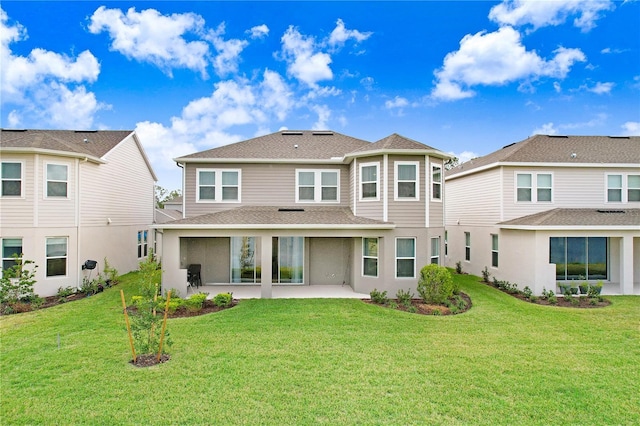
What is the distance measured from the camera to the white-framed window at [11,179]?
11.3m

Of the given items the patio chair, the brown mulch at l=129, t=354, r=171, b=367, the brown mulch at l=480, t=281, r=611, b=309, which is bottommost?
the brown mulch at l=480, t=281, r=611, b=309

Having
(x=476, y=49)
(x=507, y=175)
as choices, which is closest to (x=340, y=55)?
(x=476, y=49)

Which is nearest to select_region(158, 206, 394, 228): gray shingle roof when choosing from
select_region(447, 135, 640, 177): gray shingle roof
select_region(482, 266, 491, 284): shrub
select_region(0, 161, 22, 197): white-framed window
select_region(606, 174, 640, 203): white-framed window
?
select_region(0, 161, 22, 197): white-framed window

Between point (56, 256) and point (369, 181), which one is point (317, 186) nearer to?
point (369, 181)

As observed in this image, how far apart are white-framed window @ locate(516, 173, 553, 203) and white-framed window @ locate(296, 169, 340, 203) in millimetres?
8245

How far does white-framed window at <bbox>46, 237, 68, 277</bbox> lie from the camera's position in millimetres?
11828

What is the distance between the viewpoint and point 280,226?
11.2 metres

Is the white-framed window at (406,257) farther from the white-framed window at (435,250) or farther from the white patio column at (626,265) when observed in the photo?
the white patio column at (626,265)

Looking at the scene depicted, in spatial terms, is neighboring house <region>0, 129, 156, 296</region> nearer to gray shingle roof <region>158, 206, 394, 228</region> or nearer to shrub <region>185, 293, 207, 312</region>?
gray shingle roof <region>158, 206, 394, 228</region>

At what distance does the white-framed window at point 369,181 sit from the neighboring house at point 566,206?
19.8 feet

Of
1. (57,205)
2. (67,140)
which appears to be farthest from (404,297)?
(67,140)

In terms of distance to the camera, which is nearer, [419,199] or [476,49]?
[419,199]

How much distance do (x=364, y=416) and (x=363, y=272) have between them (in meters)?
7.79

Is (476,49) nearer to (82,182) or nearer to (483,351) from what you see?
(483,351)
